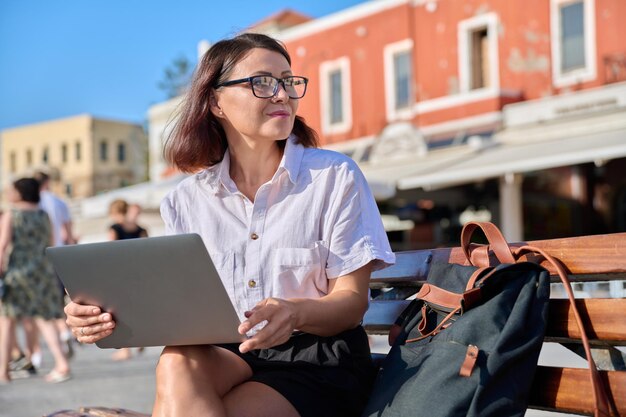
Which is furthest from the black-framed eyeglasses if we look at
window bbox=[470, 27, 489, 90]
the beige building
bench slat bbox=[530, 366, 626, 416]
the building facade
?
the beige building

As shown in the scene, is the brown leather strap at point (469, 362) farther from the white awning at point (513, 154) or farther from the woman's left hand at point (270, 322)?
the white awning at point (513, 154)

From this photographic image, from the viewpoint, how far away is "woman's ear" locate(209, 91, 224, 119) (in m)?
2.48

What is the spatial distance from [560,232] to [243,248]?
590 inches

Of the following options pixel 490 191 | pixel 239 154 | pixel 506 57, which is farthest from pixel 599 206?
pixel 239 154

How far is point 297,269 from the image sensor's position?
7.27 feet

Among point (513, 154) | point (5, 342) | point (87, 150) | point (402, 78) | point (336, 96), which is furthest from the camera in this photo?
point (87, 150)

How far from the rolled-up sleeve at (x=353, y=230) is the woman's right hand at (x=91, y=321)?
0.58m

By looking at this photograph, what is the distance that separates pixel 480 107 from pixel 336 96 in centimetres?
464

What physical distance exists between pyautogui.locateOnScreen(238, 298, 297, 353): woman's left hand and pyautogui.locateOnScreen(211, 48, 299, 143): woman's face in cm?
62

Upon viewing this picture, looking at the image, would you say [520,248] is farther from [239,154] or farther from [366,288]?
[239,154]

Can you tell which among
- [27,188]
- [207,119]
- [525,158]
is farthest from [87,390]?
[525,158]

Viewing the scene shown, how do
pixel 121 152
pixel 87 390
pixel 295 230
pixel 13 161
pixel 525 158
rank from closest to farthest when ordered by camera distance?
1. pixel 295 230
2. pixel 87 390
3. pixel 525 158
4. pixel 121 152
5. pixel 13 161

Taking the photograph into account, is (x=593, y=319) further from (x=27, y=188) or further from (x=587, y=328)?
(x=27, y=188)

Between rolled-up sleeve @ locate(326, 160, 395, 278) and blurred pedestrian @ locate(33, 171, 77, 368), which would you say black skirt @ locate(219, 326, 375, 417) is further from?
blurred pedestrian @ locate(33, 171, 77, 368)
